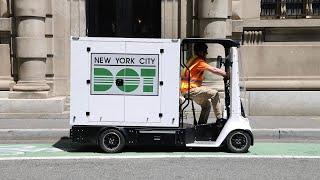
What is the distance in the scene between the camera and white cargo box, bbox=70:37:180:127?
8.27 meters

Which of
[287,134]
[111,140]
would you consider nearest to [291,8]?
[287,134]

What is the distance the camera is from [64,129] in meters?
10.4

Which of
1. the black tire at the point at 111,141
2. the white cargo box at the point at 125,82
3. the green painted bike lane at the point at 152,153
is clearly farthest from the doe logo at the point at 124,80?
the green painted bike lane at the point at 152,153

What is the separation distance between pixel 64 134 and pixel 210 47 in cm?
403

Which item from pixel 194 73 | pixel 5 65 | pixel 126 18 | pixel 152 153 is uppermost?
pixel 126 18

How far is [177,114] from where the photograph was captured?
8.40 m

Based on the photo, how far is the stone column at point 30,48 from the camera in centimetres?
1185

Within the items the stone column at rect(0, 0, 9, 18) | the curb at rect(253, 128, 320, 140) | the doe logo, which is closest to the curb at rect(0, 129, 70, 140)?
the doe logo

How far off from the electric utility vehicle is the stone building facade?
377 cm

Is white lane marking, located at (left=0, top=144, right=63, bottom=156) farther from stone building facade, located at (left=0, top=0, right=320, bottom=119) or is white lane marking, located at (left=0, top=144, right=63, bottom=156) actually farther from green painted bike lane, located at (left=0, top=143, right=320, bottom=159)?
stone building facade, located at (left=0, top=0, right=320, bottom=119)

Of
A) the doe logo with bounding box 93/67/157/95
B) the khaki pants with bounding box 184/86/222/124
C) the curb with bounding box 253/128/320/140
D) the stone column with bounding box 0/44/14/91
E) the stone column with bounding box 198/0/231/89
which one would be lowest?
the curb with bounding box 253/128/320/140

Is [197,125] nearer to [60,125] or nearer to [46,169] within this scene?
[46,169]

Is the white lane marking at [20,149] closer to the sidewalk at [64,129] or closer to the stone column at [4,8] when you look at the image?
the sidewalk at [64,129]

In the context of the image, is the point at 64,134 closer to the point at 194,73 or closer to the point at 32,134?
the point at 32,134
